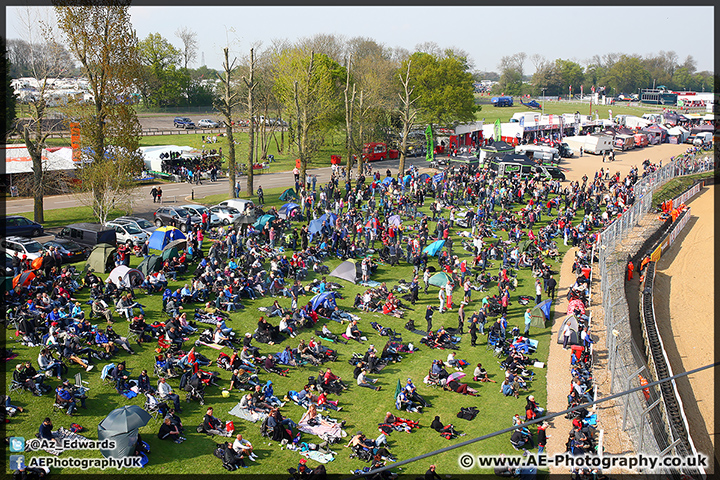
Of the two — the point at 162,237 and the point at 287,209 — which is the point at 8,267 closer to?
the point at 162,237

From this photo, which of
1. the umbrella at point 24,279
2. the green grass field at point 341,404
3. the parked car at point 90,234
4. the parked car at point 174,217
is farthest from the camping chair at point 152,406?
the parked car at point 174,217

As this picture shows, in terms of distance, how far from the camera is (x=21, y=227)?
30750 mm

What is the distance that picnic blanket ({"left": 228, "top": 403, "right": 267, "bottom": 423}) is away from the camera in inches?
653

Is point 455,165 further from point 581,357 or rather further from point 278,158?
point 581,357

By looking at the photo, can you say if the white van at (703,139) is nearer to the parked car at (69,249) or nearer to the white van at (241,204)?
the white van at (241,204)

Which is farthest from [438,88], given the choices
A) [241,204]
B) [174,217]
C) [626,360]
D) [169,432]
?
[169,432]

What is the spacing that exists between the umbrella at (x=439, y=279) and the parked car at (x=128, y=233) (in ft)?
49.6

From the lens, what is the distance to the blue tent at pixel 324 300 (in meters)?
23.5

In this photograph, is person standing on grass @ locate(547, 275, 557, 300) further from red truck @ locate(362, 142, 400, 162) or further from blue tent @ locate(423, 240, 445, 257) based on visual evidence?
red truck @ locate(362, 142, 400, 162)

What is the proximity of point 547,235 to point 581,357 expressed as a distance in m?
16.5

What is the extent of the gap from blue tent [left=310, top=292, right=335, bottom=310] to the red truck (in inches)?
1546

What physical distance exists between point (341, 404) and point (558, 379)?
7.79 meters

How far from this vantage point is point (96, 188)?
3269 cm

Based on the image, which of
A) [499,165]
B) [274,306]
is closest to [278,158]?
[499,165]
